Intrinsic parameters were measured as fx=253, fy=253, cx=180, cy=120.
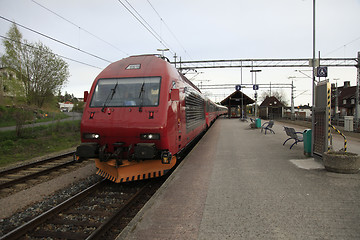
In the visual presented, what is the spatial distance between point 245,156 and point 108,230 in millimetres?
5585

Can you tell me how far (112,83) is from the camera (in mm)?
6441

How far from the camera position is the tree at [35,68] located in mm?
24875

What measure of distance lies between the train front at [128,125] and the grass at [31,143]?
629 cm

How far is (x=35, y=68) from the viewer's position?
26.6 metres

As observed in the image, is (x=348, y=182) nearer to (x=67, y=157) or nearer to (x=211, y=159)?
(x=211, y=159)

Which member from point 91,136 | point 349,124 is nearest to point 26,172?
point 91,136

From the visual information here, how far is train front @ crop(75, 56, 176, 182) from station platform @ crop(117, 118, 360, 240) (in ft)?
2.76

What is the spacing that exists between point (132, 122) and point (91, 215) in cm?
207

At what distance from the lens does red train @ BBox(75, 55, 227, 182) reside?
5598 mm

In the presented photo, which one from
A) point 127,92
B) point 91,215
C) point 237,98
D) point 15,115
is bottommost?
point 91,215

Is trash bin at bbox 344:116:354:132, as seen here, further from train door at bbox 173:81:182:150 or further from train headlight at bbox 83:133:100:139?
train headlight at bbox 83:133:100:139

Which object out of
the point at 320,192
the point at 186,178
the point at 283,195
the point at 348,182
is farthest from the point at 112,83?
the point at 348,182

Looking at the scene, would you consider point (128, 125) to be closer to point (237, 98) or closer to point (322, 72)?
point (322, 72)

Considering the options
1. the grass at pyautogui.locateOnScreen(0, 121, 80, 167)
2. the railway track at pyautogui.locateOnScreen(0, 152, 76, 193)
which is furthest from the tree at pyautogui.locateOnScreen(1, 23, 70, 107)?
the railway track at pyautogui.locateOnScreen(0, 152, 76, 193)
